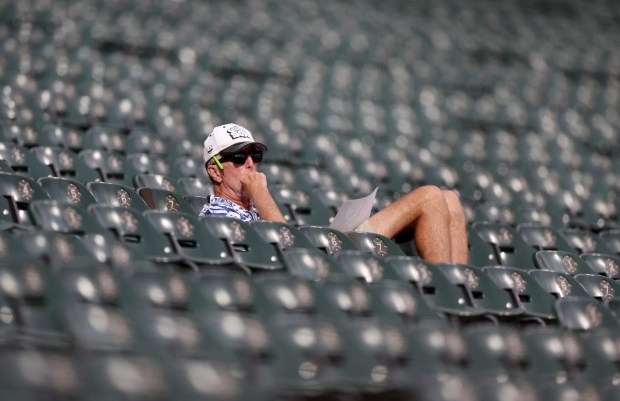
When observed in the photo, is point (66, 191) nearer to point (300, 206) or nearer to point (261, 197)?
point (261, 197)

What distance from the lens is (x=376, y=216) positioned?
434 cm

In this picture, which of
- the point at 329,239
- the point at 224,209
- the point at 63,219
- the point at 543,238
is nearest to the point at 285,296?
the point at 63,219

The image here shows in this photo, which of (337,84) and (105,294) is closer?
(105,294)

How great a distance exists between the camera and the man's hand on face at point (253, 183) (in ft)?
13.8

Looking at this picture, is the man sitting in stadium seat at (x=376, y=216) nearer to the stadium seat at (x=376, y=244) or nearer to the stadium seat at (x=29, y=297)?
the stadium seat at (x=376, y=244)

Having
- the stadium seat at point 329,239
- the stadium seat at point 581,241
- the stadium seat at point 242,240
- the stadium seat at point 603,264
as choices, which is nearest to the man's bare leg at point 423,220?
the stadium seat at point 329,239

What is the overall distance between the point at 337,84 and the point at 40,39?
107 inches

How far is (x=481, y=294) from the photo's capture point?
385 cm

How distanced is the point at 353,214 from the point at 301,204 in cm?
93

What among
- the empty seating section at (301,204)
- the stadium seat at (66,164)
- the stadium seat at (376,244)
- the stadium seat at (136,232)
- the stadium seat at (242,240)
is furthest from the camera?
the stadium seat at (66,164)

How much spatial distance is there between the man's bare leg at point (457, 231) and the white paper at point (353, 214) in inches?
13.8

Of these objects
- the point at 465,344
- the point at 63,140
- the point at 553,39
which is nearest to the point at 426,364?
the point at 465,344

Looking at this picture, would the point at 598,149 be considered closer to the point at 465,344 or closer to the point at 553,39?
the point at 553,39

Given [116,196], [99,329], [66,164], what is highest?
[66,164]
